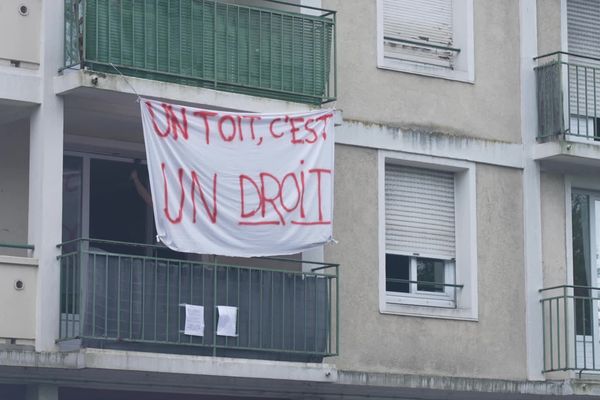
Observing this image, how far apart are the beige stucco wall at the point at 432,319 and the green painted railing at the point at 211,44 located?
4.41 ft

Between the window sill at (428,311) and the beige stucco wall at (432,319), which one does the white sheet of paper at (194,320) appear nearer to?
the beige stucco wall at (432,319)

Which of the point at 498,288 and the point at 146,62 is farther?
the point at 498,288

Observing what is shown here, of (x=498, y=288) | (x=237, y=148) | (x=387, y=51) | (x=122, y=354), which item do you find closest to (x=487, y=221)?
(x=498, y=288)

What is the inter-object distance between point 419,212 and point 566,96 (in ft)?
8.59

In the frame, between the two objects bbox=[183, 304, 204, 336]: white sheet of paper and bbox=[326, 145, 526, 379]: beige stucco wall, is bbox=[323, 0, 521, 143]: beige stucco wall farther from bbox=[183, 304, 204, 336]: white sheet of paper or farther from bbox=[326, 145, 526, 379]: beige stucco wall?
bbox=[183, 304, 204, 336]: white sheet of paper

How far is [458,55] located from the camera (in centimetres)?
2508

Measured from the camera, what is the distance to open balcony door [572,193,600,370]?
82.0 feet

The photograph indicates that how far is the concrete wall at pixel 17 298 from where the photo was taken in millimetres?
20359

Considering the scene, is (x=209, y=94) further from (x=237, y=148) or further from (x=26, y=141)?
(x=26, y=141)

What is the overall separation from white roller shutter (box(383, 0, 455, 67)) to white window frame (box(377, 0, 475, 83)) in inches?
3.9

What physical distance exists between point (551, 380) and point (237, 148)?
5.66 m

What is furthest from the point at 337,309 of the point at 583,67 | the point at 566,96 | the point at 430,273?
the point at 583,67

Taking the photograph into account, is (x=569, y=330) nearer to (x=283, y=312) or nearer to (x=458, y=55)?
(x=458, y=55)

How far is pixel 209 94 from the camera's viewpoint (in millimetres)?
21766
